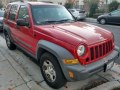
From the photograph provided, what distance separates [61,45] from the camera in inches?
135

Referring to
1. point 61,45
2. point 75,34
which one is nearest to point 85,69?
point 61,45

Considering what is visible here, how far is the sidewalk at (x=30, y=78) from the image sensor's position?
3.99m

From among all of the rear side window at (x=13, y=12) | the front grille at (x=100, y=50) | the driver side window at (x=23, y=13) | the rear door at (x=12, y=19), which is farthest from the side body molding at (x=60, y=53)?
the rear side window at (x=13, y=12)

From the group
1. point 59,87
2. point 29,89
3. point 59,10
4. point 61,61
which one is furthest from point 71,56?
point 59,10

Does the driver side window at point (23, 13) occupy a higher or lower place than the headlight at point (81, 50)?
higher

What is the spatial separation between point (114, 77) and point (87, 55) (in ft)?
4.78

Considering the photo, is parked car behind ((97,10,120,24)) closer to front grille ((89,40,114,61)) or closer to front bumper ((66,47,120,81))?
front grille ((89,40,114,61))

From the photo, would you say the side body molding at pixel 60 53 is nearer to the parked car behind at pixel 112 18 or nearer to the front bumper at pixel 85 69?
the front bumper at pixel 85 69

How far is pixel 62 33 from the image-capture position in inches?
144

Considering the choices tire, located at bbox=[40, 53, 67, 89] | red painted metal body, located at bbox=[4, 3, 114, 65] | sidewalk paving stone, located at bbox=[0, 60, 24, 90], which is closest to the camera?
red painted metal body, located at bbox=[4, 3, 114, 65]

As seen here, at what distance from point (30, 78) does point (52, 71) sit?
2.90 feet

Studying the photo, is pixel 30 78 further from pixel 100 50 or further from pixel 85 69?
pixel 100 50

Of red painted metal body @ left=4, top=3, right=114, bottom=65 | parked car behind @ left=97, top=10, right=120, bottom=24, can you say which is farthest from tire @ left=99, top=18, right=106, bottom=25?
red painted metal body @ left=4, top=3, right=114, bottom=65

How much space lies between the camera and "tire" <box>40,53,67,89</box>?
3568 millimetres
